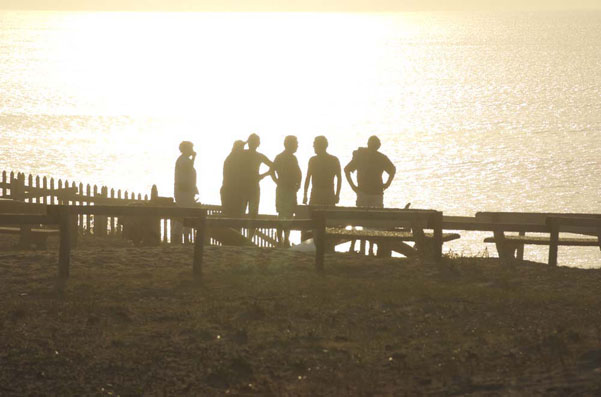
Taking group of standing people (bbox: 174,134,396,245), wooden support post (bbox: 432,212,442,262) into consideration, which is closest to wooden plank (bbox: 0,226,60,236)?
group of standing people (bbox: 174,134,396,245)

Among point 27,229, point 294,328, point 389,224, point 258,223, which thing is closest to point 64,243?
point 258,223

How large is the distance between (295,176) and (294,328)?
681 centimetres

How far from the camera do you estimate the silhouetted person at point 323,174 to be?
682 inches

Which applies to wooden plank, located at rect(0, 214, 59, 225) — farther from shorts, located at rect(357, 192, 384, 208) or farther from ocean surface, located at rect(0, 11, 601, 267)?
ocean surface, located at rect(0, 11, 601, 267)

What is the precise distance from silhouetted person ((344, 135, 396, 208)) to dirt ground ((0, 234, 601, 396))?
3087 mm

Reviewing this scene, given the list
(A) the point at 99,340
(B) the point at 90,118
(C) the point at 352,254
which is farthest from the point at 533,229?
(B) the point at 90,118

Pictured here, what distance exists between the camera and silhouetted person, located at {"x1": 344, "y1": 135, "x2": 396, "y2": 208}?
17359 millimetres

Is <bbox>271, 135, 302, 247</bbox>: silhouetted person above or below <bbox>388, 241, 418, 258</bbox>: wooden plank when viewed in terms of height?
above

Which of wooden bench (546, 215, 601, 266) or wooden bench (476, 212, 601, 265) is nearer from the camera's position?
wooden bench (546, 215, 601, 266)

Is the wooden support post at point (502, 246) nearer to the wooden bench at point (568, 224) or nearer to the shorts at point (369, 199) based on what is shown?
the wooden bench at point (568, 224)

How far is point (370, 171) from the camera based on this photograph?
17422 mm

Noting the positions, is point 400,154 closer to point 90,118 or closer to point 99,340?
point 90,118

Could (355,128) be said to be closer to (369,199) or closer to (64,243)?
(369,199)

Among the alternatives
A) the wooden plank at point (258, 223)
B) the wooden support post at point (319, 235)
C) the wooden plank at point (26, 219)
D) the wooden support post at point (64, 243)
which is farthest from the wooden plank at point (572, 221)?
the wooden plank at point (26, 219)
